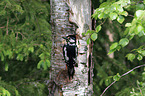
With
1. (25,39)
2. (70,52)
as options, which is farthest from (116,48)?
(25,39)

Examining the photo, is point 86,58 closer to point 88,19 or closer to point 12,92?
point 88,19

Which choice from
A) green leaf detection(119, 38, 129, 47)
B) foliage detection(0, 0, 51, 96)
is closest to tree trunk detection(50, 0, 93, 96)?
green leaf detection(119, 38, 129, 47)

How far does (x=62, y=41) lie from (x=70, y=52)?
0.37 ft

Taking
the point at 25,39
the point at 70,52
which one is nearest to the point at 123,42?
the point at 70,52

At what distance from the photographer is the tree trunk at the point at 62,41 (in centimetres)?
133

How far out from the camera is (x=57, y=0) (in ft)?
4.46

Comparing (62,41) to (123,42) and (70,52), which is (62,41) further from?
(123,42)

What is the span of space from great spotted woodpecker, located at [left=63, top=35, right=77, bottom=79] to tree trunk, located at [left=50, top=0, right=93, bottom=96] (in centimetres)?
3

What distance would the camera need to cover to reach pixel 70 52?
1326mm

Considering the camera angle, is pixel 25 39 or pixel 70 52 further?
pixel 25 39

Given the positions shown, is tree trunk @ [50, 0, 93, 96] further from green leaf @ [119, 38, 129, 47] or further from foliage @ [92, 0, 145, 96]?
green leaf @ [119, 38, 129, 47]

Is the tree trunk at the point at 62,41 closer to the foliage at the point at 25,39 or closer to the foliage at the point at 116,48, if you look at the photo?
the foliage at the point at 116,48

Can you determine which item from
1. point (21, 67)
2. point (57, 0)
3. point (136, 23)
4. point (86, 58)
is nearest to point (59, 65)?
point (86, 58)

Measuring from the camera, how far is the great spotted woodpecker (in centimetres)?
133
